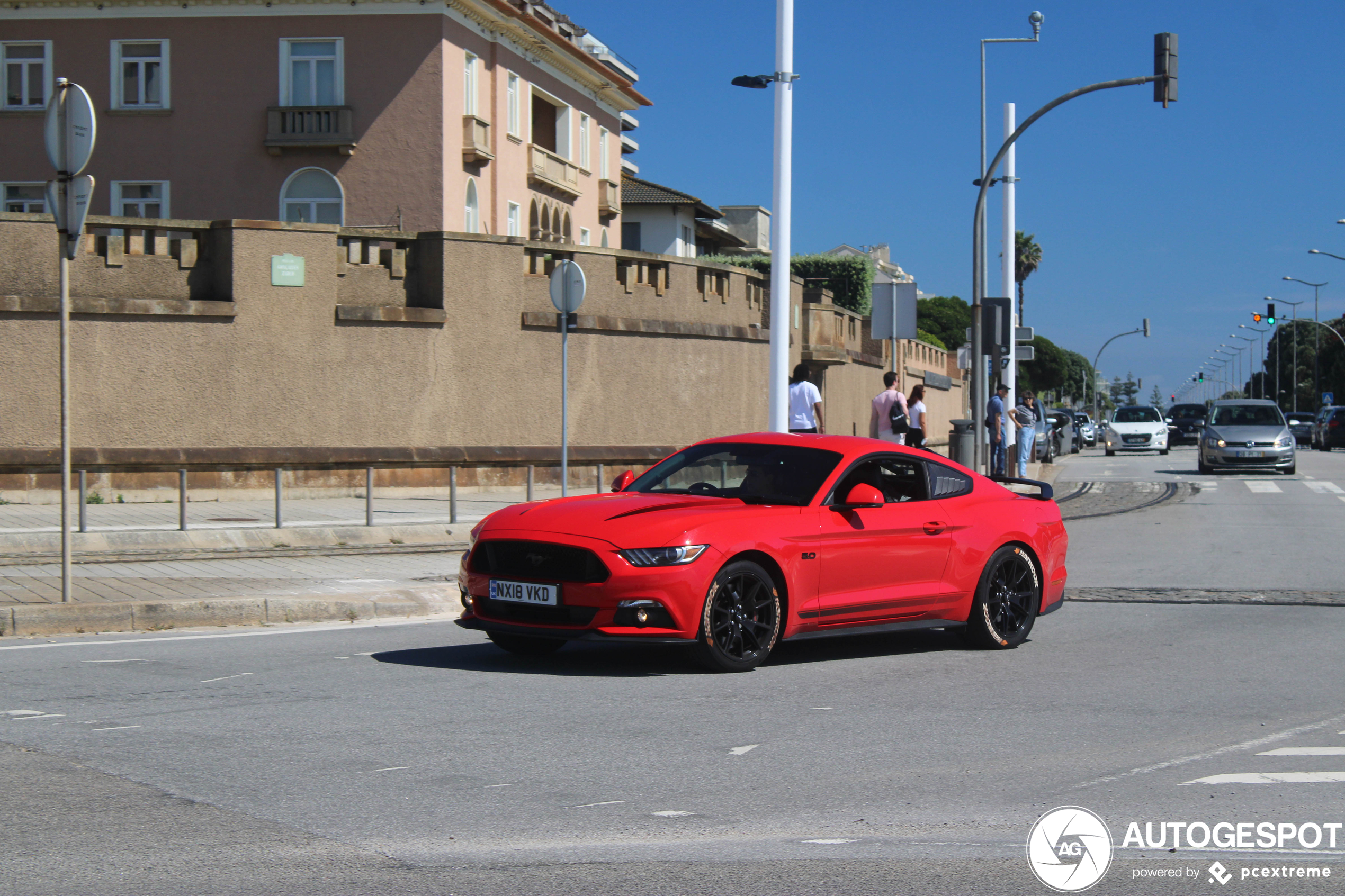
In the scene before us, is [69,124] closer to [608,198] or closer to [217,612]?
[217,612]

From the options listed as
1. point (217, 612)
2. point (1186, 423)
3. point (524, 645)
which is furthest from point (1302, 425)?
point (524, 645)

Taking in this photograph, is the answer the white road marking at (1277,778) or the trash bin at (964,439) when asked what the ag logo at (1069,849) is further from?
the trash bin at (964,439)

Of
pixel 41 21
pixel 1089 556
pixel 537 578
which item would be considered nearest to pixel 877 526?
pixel 537 578

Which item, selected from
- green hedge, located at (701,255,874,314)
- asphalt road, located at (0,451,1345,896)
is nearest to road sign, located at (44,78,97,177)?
asphalt road, located at (0,451,1345,896)

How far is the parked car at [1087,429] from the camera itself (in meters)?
62.6

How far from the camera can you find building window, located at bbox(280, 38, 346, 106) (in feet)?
108

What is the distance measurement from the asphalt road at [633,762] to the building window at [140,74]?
86.4 feet

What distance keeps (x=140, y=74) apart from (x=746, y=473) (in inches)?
1120

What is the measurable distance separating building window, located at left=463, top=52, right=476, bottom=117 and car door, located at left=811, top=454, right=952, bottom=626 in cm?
2595

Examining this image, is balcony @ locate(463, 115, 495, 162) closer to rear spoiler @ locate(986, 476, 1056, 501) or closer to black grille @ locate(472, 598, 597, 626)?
rear spoiler @ locate(986, 476, 1056, 501)

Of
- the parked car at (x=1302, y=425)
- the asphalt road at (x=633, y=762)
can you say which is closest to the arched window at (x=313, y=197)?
the asphalt road at (x=633, y=762)

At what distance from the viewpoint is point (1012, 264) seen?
125 feet

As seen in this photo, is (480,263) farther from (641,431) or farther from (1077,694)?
(1077,694)

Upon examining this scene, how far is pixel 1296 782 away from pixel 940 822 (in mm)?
1668
